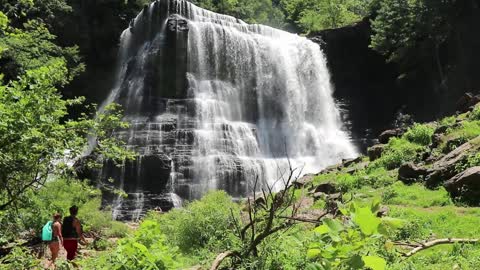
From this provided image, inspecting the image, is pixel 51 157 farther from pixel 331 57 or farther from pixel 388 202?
pixel 331 57

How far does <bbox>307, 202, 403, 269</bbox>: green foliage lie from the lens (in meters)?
1.66

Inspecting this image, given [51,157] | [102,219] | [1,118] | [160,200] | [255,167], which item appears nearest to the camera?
[1,118]

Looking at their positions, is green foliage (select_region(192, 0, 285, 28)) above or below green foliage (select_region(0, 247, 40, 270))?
above

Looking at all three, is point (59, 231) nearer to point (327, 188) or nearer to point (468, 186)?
point (327, 188)

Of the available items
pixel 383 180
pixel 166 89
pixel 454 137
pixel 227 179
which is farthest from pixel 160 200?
pixel 454 137

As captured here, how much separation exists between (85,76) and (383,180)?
2601 cm

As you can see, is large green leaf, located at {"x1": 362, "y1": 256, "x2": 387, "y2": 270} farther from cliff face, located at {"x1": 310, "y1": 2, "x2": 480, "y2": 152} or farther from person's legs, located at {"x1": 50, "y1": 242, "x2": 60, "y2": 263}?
cliff face, located at {"x1": 310, "y1": 2, "x2": 480, "y2": 152}

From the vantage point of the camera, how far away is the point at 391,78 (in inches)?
1377

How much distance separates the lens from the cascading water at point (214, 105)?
25.0 meters

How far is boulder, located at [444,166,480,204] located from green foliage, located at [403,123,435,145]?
6.82 m

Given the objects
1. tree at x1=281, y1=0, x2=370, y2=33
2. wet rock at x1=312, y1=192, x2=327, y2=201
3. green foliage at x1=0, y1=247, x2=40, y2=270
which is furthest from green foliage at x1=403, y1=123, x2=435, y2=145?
tree at x1=281, y1=0, x2=370, y2=33

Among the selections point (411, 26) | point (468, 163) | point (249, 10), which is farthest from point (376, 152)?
point (249, 10)

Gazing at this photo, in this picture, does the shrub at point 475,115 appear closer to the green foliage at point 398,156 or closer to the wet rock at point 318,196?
the green foliage at point 398,156

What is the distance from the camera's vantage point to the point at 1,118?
17.4 feet
